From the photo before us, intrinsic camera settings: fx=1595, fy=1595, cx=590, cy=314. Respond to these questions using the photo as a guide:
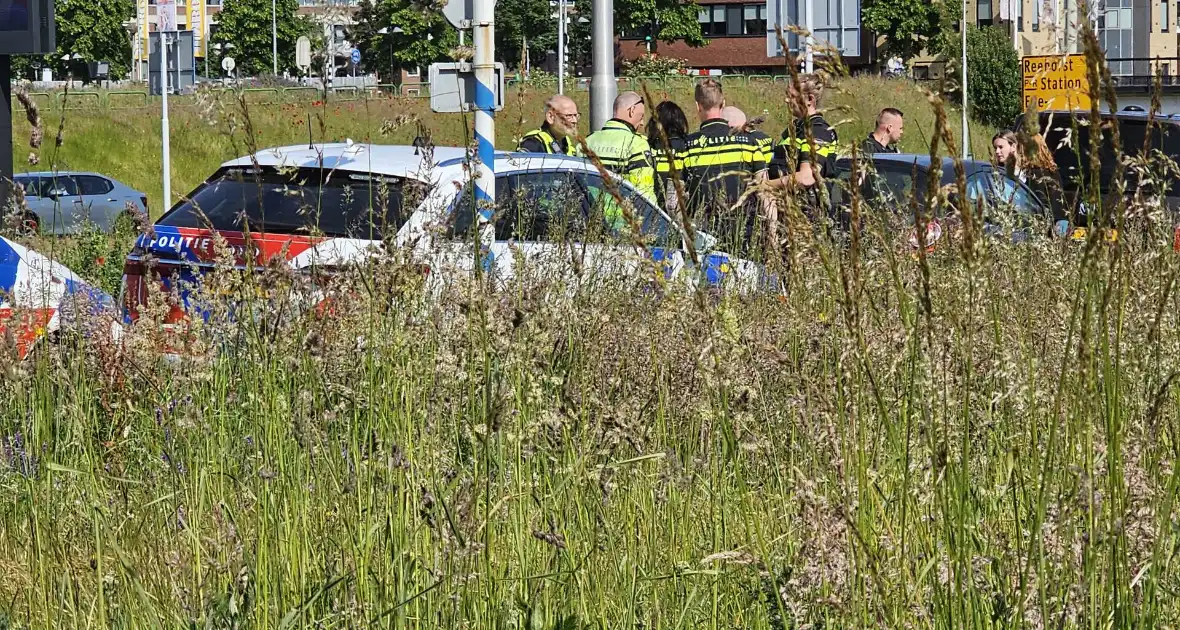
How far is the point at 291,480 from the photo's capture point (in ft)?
9.82

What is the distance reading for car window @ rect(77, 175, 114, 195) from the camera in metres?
28.7

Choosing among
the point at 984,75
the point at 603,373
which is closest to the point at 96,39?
the point at 984,75

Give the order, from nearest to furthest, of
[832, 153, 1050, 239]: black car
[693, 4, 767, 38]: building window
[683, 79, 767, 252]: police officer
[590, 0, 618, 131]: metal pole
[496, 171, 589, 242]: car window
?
[832, 153, 1050, 239]: black car → [496, 171, 589, 242]: car window → [683, 79, 767, 252]: police officer → [590, 0, 618, 131]: metal pole → [693, 4, 767, 38]: building window

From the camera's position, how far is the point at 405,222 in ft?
12.3

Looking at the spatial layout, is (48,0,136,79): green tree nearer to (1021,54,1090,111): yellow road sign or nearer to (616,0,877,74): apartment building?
(616,0,877,74): apartment building

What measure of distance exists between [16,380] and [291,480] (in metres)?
0.53

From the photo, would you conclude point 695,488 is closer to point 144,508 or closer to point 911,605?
point 911,605

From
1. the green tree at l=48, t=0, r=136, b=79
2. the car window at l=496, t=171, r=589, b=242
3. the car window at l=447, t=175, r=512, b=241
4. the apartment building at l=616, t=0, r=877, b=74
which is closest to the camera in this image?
the car window at l=447, t=175, r=512, b=241

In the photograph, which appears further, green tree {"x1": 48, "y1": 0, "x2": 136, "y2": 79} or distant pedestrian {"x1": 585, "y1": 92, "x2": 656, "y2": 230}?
green tree {"x1": 48, "y1": 0, "x2": 136, "y2": 79}

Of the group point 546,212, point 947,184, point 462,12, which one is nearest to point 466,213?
point 546,212

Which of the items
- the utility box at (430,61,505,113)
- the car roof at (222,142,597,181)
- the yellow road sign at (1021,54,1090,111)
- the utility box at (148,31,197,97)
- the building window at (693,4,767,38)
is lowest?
the car roof at (222,142,597,181)

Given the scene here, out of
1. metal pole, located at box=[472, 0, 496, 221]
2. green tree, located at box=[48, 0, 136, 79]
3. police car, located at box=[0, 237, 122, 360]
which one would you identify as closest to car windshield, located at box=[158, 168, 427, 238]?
metal pole, located at box=[472, 0, 496, 221]

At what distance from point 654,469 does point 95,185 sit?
2762cm

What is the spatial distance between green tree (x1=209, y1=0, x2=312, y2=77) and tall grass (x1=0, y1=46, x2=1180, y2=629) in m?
76.6
